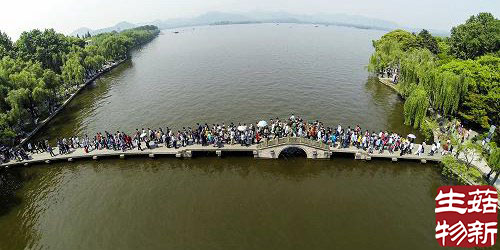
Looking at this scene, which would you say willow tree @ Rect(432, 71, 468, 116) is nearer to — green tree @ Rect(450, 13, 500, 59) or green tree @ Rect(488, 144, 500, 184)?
green tree @ Rect(488, 144, 500, 184)

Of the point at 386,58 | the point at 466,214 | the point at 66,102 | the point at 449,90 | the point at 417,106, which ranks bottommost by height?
the point at 66,102

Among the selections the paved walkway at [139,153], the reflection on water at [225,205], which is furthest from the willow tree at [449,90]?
→ the reflection on water at [225,205]

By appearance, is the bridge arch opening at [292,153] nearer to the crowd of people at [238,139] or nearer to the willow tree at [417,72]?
the crowd of people at [238,139]

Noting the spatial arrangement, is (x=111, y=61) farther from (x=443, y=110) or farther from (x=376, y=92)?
(x=443, y=110)

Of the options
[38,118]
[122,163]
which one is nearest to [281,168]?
[122,163]

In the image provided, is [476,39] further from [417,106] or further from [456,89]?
[417,106]

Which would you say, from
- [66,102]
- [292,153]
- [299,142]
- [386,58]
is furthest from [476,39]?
[66,102]

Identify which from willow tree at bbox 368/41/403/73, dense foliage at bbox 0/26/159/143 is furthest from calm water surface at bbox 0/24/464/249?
willow tree at bbox 368/41/403/73
